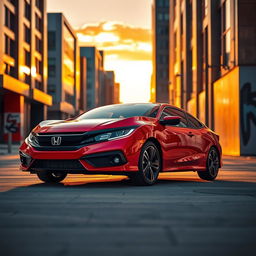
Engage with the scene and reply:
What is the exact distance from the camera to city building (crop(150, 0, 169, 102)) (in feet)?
373

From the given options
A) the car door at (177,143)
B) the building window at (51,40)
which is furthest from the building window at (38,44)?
the car door at (177,143)

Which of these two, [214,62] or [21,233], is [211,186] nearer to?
[21,233]

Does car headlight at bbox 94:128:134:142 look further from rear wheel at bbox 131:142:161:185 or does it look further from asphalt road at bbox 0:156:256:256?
asphalt road at bbox 0:156:256:256

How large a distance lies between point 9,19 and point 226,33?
24045mm

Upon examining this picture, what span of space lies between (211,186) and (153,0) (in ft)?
383

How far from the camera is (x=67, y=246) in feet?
12.9

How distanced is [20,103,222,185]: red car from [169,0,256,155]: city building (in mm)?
19109

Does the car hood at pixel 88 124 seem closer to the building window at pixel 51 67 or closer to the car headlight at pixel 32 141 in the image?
the car headlight at pixel 32 141

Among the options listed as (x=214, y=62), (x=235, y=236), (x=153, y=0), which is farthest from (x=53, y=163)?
(x=153, y=0)

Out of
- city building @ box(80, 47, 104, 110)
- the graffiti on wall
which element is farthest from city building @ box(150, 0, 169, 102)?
the graffiti on wall

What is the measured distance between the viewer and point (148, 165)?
28.9 ft

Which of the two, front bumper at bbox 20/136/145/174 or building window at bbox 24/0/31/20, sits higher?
building window at bbox 24/0/31/20

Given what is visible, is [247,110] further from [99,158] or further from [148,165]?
[99,158]

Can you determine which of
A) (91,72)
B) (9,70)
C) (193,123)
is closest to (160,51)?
(91,72)
